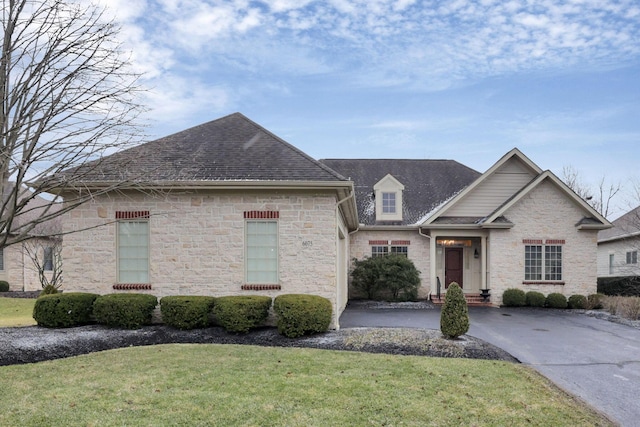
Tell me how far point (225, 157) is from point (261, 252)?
2.94 metres

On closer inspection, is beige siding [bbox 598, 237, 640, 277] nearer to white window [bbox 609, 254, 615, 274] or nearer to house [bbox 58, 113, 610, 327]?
white window [bbox 609, 254, 615, 274]

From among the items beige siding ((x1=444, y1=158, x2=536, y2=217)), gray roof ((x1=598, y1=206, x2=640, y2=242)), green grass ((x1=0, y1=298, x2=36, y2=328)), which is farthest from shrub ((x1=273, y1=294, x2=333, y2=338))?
gray roof ((x1=598, y1=206, x2=640, y2=242))

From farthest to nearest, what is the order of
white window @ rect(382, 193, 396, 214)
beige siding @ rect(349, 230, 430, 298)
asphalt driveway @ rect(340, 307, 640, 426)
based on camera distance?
white window @ rect(382, 193, 396, 214) < beige siding @ rect(349, 230, 430, 298) < asphalt driveway @ rect(340, 307, 640, 426)

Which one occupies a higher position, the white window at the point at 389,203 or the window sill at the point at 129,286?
the white window at the point at 389,203

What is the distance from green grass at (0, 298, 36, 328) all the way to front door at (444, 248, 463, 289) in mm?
16937

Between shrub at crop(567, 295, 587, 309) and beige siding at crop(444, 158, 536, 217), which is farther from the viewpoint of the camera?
beige siding at crop(444, 158, 536, 217)

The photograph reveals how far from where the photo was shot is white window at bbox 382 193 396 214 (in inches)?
874

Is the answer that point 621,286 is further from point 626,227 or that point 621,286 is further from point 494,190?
point 494,190

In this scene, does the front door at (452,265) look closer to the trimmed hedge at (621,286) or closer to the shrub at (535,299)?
the shrub at (535,299)

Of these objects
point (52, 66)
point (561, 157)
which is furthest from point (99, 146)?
point (561, 157)

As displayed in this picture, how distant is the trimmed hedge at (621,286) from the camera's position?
2198 cm

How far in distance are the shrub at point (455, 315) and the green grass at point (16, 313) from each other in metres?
11.2

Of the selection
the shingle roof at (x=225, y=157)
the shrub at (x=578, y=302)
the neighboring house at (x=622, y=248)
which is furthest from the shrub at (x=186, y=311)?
the neighboring house at (x=622, y=248)

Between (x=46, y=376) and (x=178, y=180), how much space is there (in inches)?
209
